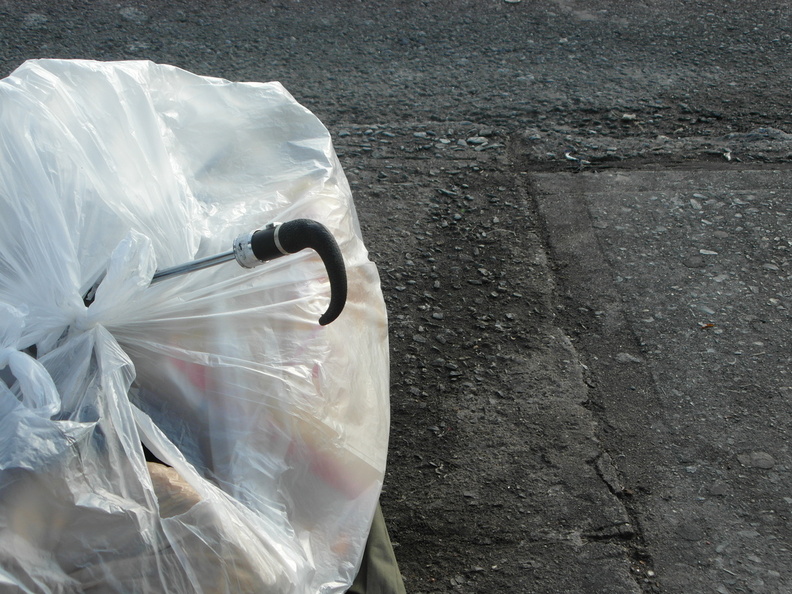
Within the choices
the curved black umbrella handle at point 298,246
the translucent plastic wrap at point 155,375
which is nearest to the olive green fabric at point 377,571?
the translucent plastic wrap at point 155,375

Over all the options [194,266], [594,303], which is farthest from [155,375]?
[594,303]

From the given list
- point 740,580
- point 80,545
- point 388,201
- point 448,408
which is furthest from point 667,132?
point 80,545

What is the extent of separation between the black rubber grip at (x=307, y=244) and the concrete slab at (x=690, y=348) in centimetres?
91

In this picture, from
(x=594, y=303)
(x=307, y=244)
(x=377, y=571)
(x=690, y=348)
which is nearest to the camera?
(x=307, y=244)

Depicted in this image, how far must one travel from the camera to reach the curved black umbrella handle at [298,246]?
0.97 m

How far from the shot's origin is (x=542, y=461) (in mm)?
1683

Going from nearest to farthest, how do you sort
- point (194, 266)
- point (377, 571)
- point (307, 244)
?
point (307, 244)
point (194, 266)
point (377, 571)

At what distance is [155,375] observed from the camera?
116 cm

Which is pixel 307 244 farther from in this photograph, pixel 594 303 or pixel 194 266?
pixel 594 303

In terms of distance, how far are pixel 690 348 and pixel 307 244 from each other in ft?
4.38

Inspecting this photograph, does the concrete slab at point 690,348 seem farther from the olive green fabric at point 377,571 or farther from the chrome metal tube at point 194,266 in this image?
the chrome metal tube at point 194,266

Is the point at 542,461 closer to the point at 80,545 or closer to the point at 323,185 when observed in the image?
the point at 323,185

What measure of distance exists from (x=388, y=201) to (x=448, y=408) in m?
0.91

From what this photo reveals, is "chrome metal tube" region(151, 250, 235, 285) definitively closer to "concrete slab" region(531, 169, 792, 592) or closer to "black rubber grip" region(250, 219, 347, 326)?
"black rubber grip" region(250, 219, 347, 326)
